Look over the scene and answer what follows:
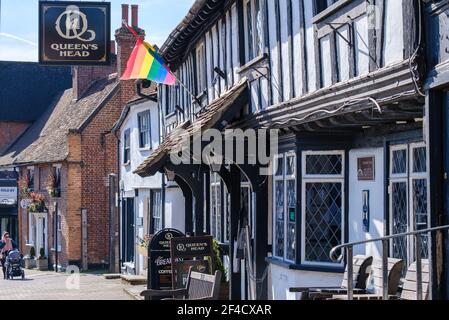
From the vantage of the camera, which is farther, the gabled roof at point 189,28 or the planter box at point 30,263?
the planter box at point 30,263

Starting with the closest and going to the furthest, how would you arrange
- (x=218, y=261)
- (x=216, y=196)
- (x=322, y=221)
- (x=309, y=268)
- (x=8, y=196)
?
(x=309, y=268) → (x=322, y=221) → (x=218, y=261) → (x=216, y=196) → (x=8, y=196)

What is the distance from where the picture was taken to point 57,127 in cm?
4225

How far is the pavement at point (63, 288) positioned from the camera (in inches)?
877

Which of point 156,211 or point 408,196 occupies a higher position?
point 408,196

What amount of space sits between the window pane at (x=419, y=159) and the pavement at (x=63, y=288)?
1176 centimetres

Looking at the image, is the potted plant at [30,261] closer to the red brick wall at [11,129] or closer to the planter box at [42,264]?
the planter box at [42,264]

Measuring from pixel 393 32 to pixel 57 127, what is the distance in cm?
3450

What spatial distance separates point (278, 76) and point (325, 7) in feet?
6.32

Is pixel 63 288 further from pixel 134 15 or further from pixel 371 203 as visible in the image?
pixel 371 203

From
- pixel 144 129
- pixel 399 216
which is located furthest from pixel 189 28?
pixel 144 129

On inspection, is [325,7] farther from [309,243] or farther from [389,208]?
[309,243]

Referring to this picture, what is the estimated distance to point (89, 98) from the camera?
39.8 m

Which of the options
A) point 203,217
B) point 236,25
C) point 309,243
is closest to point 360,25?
point 309,243
